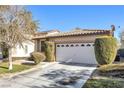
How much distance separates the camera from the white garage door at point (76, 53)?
1831cm

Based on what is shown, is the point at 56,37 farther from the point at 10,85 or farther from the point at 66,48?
the point at 10,85

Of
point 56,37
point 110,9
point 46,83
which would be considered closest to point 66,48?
point 56,37

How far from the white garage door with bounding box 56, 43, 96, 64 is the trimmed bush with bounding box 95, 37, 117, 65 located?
274 cm

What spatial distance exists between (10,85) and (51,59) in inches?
363

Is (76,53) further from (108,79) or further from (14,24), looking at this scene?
(108,79)

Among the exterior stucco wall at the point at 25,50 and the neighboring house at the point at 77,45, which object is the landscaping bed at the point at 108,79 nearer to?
the neighboring house at the point at 77,45

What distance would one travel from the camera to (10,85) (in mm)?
10648

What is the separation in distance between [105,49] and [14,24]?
6880mm

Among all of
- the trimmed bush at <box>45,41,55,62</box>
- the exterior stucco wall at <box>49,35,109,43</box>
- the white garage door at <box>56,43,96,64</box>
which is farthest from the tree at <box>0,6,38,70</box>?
the white garage door at <box>56,43,96,64</box>

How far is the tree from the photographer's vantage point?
1492 centimetres

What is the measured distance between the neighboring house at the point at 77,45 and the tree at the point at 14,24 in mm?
4906

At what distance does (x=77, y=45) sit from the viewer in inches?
750

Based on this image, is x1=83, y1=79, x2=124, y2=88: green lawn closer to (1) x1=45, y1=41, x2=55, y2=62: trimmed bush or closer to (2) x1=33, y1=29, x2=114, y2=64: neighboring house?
(2) x1=33, y1=29, x2=114, y2=64: neighboring house

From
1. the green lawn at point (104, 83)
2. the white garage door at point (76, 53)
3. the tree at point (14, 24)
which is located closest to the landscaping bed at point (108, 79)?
the green lawn at point (104, 83)
